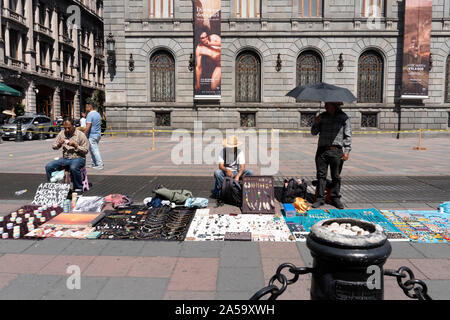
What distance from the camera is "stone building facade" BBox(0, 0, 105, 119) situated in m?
32.7

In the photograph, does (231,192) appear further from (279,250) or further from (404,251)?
(404,251)

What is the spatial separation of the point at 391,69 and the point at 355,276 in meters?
24.0

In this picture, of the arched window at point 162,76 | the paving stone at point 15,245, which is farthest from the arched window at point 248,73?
the paving stone at point 15,245

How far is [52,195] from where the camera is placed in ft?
21.6

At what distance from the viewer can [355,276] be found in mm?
2346

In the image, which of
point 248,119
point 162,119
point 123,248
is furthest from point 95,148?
point 248,119

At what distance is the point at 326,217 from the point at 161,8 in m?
21.3

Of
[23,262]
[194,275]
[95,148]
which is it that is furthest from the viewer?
[95,148]

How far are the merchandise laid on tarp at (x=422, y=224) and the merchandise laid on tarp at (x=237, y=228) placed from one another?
1.76 m

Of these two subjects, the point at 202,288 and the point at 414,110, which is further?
the point at 414,110

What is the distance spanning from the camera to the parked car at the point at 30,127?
2225 cm

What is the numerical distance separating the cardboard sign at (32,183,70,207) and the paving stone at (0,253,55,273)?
2358 mm
